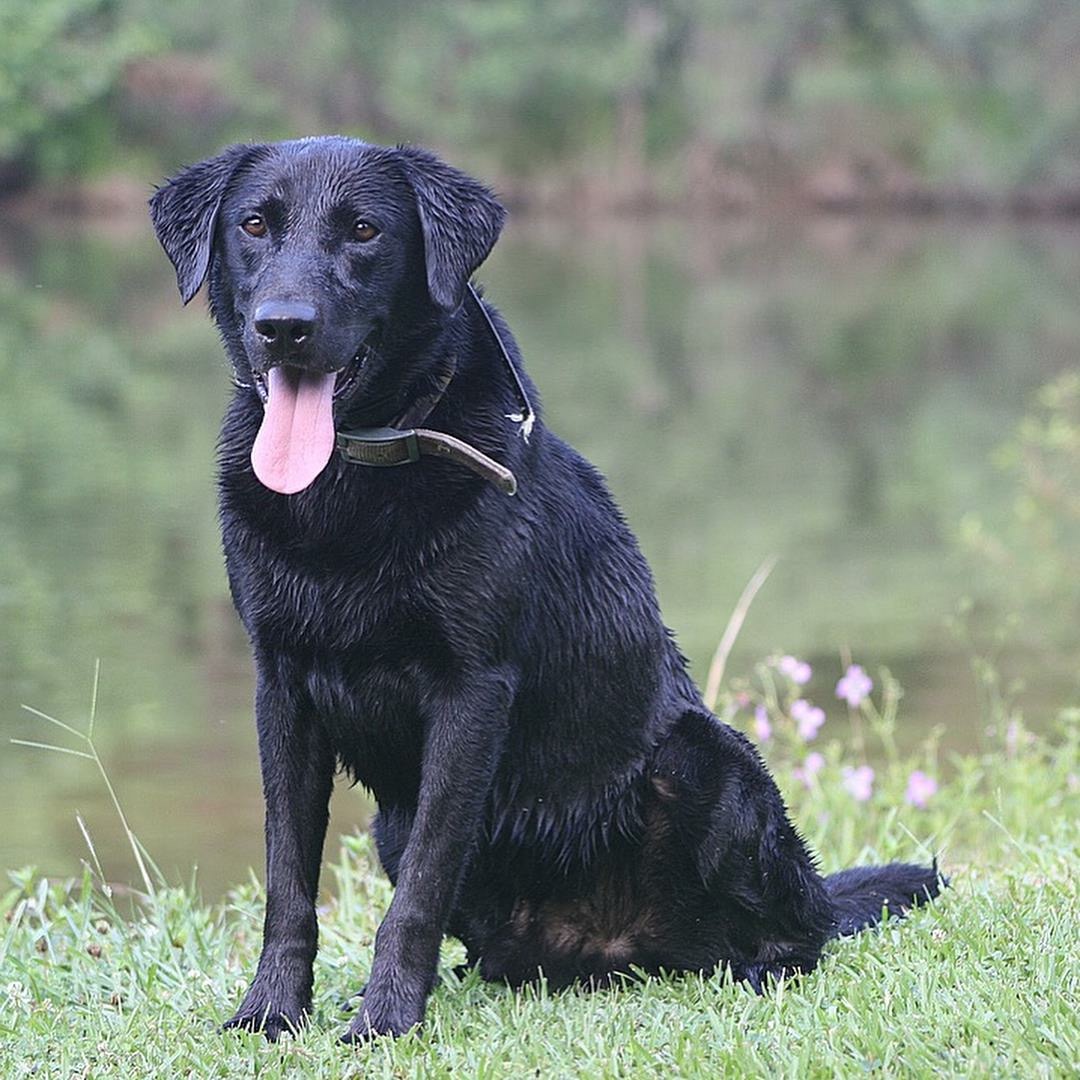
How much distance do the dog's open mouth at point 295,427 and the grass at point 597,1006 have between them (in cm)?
108

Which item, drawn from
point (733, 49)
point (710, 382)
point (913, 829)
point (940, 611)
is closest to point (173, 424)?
point (710, 382)

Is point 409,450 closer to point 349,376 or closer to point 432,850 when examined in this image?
point 349,376

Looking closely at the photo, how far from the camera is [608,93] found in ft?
152

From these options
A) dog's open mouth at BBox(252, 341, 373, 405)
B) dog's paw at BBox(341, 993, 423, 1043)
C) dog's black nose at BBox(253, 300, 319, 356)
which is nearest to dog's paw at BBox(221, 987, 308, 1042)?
dog's paw at BBox(341, 993, 423, 1043)

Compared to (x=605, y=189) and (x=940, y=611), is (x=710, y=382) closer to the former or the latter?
(x=940, y=611)

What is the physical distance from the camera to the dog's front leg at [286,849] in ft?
12.2

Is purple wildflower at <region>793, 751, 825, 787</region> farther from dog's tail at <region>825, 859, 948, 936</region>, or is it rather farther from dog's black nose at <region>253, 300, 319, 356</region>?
dog's black nose at <region>253, 300, 319, 356</region>

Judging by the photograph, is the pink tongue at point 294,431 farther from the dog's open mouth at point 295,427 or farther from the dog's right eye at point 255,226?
the dog's right eye at point 255,226

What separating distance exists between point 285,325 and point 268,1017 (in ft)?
4.54

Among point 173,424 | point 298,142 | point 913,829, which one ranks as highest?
point 298,142

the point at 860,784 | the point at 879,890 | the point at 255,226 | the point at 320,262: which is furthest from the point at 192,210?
the point at 860,784

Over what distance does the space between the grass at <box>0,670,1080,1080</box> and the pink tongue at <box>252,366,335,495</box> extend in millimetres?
1086

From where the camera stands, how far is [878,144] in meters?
45.7

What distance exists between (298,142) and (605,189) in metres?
43.5
